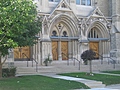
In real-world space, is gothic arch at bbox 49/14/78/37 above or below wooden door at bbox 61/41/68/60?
above

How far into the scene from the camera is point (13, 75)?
57.5 ft

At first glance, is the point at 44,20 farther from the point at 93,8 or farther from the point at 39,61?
the point at 93,8

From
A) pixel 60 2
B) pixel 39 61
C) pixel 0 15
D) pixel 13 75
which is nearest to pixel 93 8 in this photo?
pixel 60 2

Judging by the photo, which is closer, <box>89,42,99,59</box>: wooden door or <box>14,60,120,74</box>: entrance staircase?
<box>14,60,120,74</box>: entrance staircase

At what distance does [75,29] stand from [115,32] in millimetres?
5023

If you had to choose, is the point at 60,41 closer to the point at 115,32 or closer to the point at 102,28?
the point at 102,28

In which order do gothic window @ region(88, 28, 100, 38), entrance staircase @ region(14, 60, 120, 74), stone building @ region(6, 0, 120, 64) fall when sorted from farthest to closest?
1. gothic window @ region(88, 28, 100, 38)
2. stone building @ region(6, 0, 120, 64)
3. entrance staircase @ region(14, 60, 120, 74)

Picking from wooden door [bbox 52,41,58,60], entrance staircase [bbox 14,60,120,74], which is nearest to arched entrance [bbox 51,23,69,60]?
wooden door [bbox 52,41,58,60]

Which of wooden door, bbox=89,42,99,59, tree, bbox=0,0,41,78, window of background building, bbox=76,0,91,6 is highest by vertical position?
window of background building, bbox=76,0,91,6

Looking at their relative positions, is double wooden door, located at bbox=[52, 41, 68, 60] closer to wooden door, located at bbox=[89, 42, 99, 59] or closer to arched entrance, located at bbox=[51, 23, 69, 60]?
arched entrance, located at bbox=[51, 23, 69, 60]

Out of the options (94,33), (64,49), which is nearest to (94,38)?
(94,33)

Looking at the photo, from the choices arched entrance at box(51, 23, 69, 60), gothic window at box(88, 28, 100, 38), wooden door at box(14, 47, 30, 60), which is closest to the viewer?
wooden door at box(14, 47, 30, 60)

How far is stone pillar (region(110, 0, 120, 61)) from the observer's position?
29.3 metres

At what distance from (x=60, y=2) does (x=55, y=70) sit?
27.2 ft
